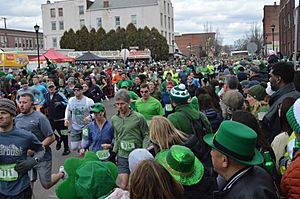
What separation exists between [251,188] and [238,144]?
31 cm

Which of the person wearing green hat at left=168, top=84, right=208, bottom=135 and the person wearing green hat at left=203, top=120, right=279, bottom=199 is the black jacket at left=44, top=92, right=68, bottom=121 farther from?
the person wearing green hat at left=203, top=120, right=279, bottom=199

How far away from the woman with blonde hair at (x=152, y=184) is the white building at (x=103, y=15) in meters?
74.8

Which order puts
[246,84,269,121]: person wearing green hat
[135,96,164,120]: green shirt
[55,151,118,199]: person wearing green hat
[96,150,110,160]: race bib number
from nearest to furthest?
[55,151,118,199]: person wearing green hat < [96,150,110,160]: race bib number < [246,84,269,121]: person wearing green hat < [135,96,164,120]: green shirt

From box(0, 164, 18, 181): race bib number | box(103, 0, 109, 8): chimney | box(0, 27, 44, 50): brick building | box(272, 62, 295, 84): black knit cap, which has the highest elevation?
box(103, 0, 109, 8): chimney

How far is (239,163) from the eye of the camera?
2500 mm

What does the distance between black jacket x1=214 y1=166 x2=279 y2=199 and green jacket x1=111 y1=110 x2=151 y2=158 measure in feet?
9.48

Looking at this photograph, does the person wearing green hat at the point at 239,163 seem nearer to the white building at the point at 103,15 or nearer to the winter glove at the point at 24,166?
the winter glove at the point at 24,166

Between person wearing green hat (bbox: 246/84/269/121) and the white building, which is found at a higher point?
the white building

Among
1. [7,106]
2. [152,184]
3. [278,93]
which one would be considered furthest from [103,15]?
[152,184]

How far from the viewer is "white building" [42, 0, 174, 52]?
250 ft

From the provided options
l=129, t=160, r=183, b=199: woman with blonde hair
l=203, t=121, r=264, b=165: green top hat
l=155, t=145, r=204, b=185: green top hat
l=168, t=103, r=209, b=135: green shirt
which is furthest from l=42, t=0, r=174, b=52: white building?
l=129, t=160, r=183, b=199: woman with blonde hair

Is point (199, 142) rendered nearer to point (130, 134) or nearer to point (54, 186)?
point (130, 134)

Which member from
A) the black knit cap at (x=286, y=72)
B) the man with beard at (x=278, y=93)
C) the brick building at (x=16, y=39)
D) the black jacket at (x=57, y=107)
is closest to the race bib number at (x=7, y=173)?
the man with beard at (x=278, y=93)

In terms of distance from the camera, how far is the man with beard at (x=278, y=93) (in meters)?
4.80
